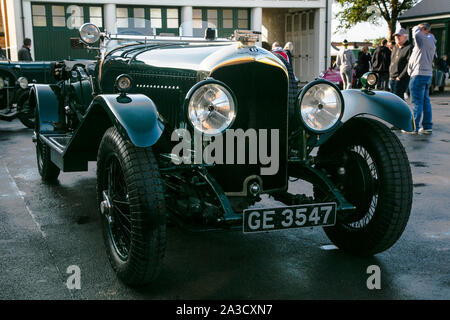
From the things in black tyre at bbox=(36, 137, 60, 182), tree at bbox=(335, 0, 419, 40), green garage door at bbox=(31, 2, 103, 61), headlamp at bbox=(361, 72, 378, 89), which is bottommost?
black tyre at bbox=(36, 137, 60, 182)

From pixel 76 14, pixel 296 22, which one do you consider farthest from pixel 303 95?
pixel 296 22

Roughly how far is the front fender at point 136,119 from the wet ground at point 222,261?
87 centimetres

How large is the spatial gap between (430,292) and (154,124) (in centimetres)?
181

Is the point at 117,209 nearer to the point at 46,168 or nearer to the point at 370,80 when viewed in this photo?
the point at 370,80

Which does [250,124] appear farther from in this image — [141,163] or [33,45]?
[33,45]

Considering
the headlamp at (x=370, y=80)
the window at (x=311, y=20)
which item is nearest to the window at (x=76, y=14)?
the window at (x=311, y=20)

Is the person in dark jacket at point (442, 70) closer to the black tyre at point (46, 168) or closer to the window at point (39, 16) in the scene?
the window at point (39, 16)

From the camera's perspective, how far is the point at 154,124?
2705 mm

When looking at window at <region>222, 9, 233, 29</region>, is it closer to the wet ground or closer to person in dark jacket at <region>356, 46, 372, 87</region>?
person in dark jacket at <region>356, 46, 372, 87</region>

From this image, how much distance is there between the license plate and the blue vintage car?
24.6ft

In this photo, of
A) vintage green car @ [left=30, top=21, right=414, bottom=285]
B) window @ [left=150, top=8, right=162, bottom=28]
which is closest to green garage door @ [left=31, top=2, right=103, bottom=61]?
window @ [left=150, top=8, right=162, bottom=28]

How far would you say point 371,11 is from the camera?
3152 centimetres

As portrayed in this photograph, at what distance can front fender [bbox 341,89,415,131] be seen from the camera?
10.8 feet

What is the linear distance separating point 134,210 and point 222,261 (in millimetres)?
901
